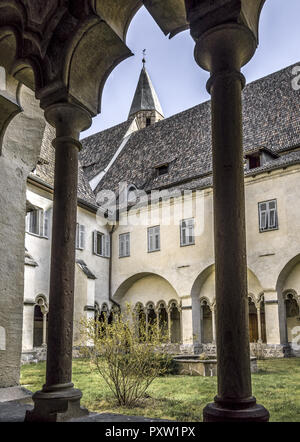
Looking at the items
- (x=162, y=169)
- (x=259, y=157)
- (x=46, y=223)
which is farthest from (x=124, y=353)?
(x=162, y=169)

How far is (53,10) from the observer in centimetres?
379

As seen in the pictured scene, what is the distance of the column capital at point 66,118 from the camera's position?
3723mm

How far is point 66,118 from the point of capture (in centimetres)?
375

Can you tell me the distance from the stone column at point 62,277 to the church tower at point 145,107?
27754 millimetres

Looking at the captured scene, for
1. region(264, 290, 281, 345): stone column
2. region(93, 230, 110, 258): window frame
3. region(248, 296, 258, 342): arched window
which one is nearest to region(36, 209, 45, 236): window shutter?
region(93, 230, 110, 258): window frame

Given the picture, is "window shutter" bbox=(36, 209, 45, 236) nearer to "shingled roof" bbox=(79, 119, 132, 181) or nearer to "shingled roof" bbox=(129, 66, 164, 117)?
"shingled roof" bbox=(79, 119, 132, 181)

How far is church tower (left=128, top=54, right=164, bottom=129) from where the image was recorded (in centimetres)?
3155

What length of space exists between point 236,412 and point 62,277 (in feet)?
5.26

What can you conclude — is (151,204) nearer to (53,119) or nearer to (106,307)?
(106,307)

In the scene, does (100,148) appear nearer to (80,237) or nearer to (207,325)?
(80,237)

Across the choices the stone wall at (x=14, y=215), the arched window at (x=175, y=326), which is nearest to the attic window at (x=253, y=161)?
the arched window at (x=175, y=326)

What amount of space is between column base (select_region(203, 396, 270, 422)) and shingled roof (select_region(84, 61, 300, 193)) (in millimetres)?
14156

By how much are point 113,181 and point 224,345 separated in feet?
65.3
